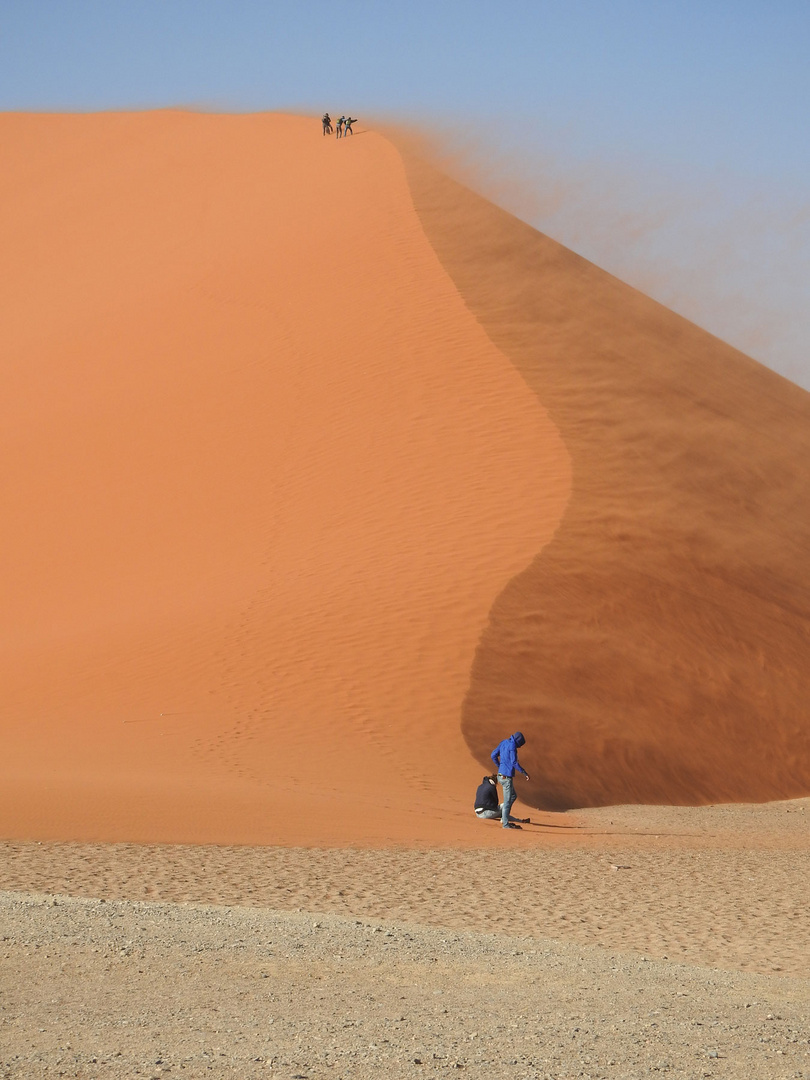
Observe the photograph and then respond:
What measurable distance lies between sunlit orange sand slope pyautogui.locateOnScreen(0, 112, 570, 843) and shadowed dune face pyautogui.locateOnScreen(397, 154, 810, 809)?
66cm

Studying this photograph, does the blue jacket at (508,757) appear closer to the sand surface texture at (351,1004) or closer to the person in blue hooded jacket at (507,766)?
the person in blue hooded jacket at (507,766)

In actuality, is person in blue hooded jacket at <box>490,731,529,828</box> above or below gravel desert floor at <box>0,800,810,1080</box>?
above

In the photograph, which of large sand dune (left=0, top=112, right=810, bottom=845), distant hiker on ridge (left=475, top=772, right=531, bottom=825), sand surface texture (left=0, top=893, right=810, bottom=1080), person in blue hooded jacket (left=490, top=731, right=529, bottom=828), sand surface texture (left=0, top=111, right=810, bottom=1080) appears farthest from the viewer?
large sand dune (left=0, top=112, right=810, bottom=845)

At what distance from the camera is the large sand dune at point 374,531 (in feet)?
46.0

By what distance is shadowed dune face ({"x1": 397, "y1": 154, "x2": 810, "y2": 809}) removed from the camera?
15.5 m

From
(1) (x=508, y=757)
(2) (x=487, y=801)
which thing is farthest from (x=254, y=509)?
(1) (x=508, y=757)

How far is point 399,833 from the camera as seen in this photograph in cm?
1102

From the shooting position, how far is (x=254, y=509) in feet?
66.5

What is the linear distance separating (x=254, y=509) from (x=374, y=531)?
241cm

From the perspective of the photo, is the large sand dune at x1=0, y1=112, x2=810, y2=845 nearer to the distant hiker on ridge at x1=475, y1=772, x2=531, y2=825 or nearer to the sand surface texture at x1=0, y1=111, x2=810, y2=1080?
the sand surface texture at x1=0, y1=111, x2=810, y2=1080

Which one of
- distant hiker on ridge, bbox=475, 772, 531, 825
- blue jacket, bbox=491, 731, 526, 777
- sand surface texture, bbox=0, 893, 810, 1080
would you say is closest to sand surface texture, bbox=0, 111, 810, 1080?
sand surface texture, bbox=0, 893, 810, 1080

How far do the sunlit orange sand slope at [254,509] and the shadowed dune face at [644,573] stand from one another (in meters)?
0.66

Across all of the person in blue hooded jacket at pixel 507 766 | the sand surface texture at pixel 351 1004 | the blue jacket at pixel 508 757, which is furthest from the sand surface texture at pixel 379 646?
the blue jacket at pixel 508 757

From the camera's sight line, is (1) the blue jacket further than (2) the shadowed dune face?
No
